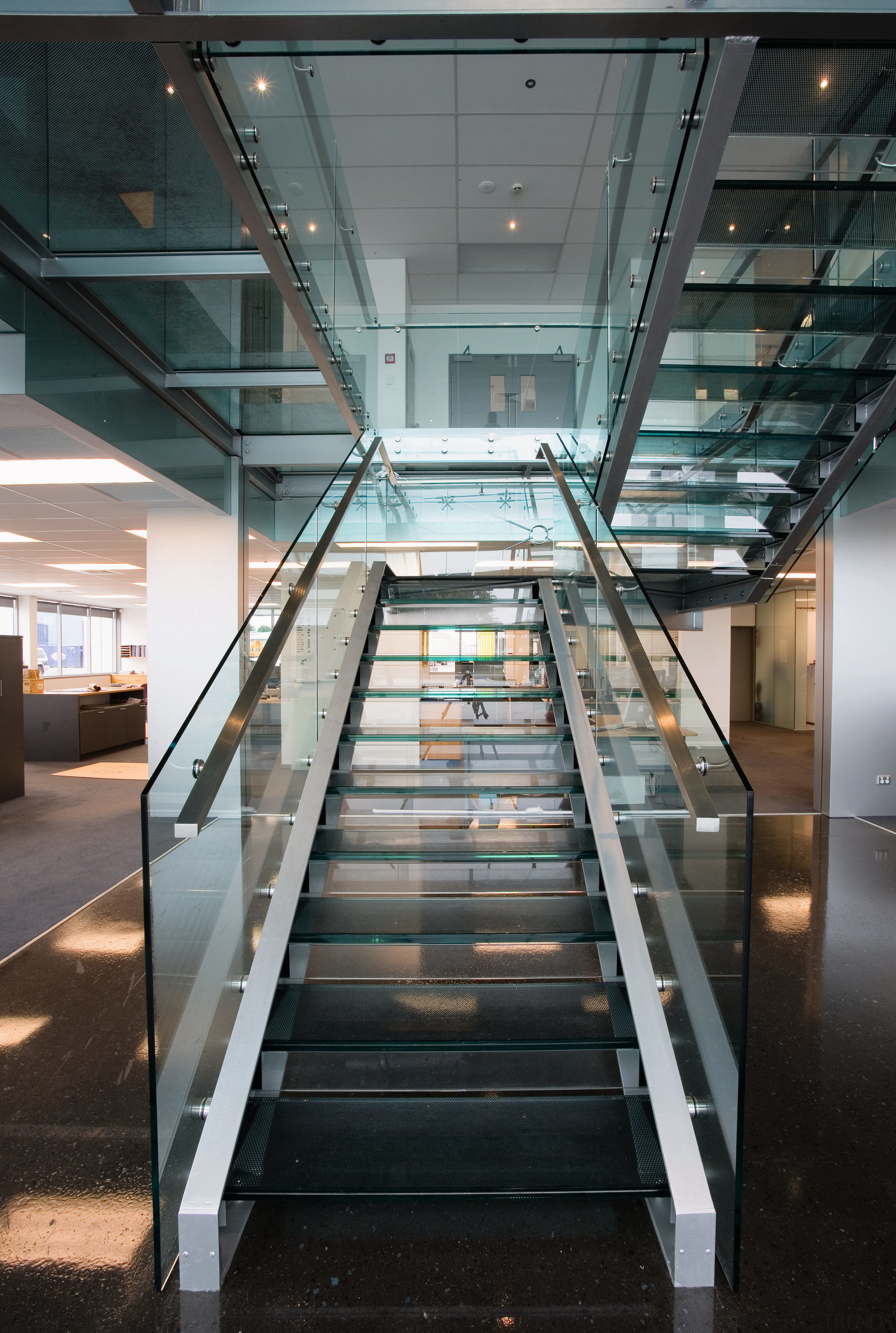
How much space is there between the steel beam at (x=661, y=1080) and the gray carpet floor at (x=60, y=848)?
10.4ft

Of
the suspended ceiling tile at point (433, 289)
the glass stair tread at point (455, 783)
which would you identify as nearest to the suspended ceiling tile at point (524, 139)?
the suspended ceiling tile at point (433, 289)

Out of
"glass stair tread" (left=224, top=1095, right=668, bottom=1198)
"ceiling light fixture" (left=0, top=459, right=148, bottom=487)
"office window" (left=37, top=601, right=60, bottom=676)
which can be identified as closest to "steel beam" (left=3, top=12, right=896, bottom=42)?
"glass stair tread" (left=224, top=1095, right=668, bottom=1198)

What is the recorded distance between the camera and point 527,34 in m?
2.30

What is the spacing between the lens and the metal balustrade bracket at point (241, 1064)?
1.84m

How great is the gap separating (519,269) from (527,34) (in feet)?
28.2

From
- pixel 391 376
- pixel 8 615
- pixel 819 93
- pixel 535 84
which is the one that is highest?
pixel 535 84

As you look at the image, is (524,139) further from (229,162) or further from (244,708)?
(244,708)

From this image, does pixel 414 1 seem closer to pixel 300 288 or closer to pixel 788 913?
pixel 300 288

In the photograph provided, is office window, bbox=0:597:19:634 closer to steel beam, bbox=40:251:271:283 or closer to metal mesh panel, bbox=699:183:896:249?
steel beam, bbox=40:251:271:283

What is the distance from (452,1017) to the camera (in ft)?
8.43

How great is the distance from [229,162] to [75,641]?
18273mm

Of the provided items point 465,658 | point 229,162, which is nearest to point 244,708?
point 229,162

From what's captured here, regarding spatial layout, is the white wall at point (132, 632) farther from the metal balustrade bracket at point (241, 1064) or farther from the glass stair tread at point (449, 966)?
the glass stair tread at point (449, 966)

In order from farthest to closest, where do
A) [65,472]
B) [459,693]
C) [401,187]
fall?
[401,187], [65,472], [459,693]
